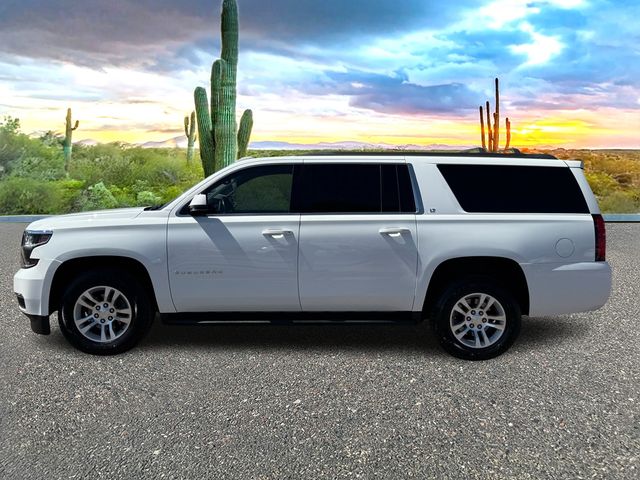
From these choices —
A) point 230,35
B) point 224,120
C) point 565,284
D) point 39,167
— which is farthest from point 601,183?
point 565,284

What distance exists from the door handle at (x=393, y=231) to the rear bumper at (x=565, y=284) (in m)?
1.09

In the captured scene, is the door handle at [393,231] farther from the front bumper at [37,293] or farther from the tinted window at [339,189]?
the front bumper at [37,293]

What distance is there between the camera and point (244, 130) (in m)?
19.8

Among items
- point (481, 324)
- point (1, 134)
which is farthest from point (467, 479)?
point (1, 134)

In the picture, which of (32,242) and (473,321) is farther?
(32,242)

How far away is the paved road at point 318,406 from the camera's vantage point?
3621 mm

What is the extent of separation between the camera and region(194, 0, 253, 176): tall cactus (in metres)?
17.8

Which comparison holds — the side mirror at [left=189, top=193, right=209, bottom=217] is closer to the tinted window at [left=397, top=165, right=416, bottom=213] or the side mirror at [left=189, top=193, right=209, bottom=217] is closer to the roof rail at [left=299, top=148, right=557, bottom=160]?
the roof rail at [left=299, top=148, right=557, bottom=160]

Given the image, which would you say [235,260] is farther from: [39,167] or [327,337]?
[39,167]

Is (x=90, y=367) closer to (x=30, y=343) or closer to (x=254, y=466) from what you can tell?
(x=30, y=343)

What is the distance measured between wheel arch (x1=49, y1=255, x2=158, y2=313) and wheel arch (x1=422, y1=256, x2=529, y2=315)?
96.1 inches

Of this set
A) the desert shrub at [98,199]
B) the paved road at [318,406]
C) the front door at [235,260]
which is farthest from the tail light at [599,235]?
Answer: the desert shrub at [98,199]

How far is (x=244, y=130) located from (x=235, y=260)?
48.8 feet

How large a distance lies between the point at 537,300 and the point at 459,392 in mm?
1283
